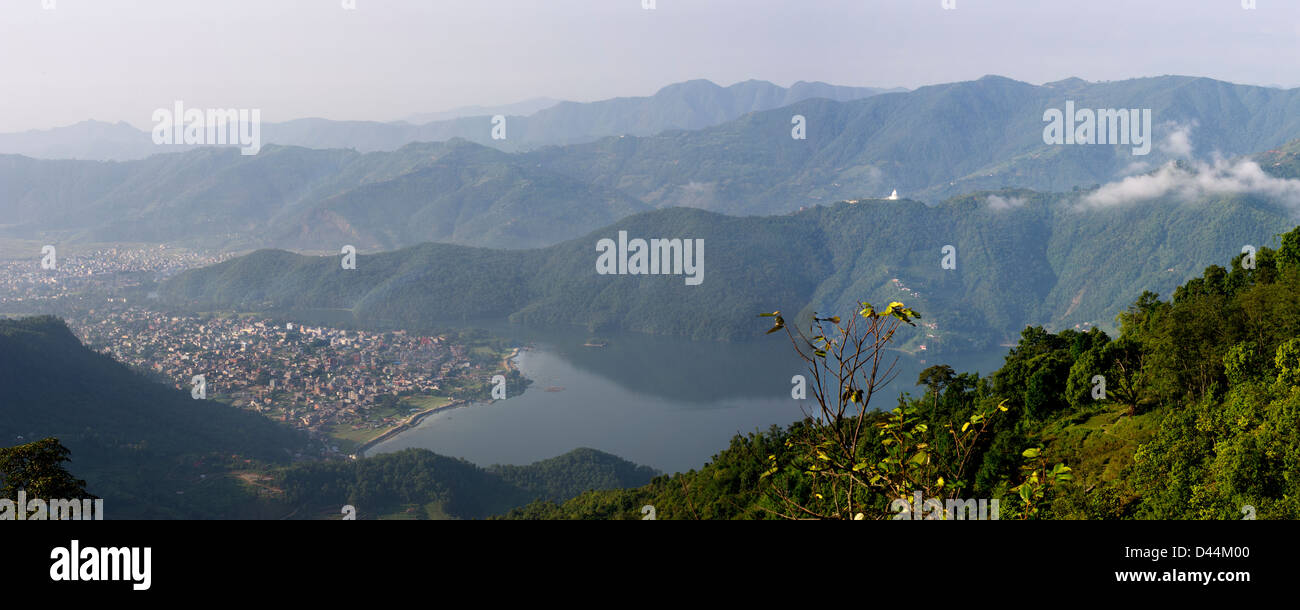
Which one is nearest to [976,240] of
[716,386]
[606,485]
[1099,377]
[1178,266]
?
[1178,266]

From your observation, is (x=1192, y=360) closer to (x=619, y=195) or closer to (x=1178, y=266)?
(x=1178, y=266)

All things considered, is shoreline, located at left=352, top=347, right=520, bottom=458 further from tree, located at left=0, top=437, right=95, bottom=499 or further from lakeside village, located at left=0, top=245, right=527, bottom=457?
tree, located at left=0, top=437, right=95, bottom=499

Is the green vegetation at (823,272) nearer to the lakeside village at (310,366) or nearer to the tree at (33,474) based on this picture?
the lakeside village at (310,366)

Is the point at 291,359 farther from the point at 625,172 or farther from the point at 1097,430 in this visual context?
the point at 625,172

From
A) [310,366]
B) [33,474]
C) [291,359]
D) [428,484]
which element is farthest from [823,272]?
[33,474]

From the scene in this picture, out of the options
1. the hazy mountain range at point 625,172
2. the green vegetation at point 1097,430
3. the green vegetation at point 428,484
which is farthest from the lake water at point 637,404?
the hazy mountain range at point 625,172
